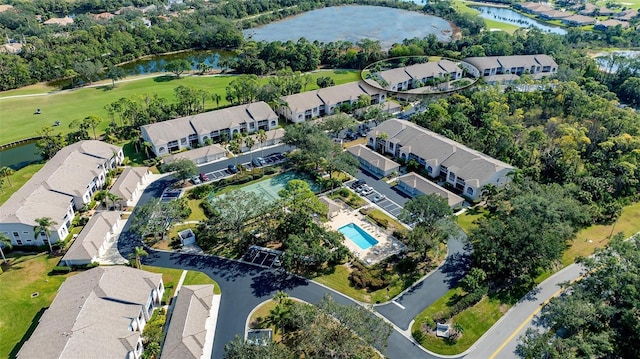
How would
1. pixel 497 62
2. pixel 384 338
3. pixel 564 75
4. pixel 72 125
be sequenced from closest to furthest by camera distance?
pixel 384 338, pixel 72 125, pixel 564 75, pixel 497 62

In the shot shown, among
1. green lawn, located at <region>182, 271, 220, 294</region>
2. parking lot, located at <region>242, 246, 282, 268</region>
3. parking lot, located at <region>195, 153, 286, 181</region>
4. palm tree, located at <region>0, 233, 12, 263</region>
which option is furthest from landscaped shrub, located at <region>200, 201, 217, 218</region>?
palm tree, located at <region>0, 233, 12, 263</region>

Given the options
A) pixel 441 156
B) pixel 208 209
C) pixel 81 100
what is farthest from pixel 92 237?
pixel 81 100

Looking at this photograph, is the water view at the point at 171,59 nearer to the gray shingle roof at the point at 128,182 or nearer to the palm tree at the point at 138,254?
the gray shingle roof at the point at 128,182

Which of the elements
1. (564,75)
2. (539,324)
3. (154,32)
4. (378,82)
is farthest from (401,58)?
(539,324)

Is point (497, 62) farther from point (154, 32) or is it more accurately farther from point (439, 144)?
point (154, 32)

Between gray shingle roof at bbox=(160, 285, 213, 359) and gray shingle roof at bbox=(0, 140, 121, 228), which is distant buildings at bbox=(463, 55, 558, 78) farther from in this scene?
gray shingle roof at bbox=(160, 285, 213, 359)

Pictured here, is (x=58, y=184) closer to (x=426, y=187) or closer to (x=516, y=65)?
(x=426, y=187)
